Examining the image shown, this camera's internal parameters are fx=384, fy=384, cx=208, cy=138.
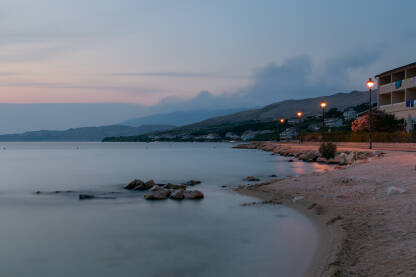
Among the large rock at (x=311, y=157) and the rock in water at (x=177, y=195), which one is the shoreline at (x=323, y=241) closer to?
the rock in water at (x=177, y=195)

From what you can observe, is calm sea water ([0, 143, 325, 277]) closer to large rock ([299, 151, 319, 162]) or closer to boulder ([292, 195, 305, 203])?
boulder ([292, 195, 305, 203])

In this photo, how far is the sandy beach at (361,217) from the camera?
6.55 meters

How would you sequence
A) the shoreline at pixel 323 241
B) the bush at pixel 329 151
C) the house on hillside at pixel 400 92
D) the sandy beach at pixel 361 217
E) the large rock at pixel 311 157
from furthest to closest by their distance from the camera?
1. the house on hillside at pixel 400 92
2. the large rock at pixel 311 157
3. the bush at pixel 329 151
4. the shoreline at pixel 323 241
5. the sandy beach at pixel 361 217

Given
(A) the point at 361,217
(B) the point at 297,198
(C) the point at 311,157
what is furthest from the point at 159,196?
(C) the point at 311,157

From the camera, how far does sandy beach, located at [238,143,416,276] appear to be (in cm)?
655

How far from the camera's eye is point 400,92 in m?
53.0

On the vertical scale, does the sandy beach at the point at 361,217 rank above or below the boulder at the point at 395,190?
below

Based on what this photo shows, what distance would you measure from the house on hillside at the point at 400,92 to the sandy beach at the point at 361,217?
1371 inches

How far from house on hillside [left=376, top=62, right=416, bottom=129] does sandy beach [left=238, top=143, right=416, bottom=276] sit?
1371 inches

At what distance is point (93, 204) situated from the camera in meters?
17.2

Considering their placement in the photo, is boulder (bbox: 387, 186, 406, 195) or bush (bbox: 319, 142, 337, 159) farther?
bush (bbox: 319, 142, 337, 159)

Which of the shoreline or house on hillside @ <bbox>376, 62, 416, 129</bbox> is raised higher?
house on hillside @ <bbox>376, 62, 416, 129</bbox>

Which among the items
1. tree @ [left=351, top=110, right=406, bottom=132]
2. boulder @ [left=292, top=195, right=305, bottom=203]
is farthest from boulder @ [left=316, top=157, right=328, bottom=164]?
boulder @ [left=292, top=195, right=305, bottom=203]

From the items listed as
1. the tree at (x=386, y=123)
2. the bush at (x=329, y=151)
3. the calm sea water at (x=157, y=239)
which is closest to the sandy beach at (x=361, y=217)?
the calm sea water at (x=157, y=239)
